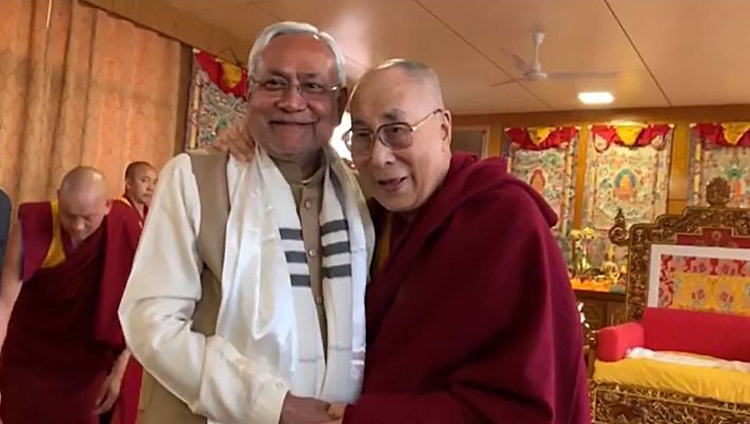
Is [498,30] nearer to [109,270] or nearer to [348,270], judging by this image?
[109,270]

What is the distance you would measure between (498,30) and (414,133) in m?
3.38

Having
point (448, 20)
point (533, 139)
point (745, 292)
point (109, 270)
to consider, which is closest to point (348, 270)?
point (109, 270)

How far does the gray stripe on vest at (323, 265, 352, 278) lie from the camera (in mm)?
1185

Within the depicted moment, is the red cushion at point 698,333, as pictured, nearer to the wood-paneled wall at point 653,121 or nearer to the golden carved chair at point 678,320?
the golden carved chair at point 678,320

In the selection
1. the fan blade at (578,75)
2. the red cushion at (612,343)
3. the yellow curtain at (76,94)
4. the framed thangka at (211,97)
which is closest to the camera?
the yellow curtain at (76,94)

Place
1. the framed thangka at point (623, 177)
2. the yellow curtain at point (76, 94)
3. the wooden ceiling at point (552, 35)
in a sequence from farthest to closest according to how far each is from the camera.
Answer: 1. the framed thangka at point (623, 177)
2. the wooden ceiling at point (552, 35)
3. the yellow curtain at point (76, 94)

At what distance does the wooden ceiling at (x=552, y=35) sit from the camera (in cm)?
388

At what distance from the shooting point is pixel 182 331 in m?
1.07

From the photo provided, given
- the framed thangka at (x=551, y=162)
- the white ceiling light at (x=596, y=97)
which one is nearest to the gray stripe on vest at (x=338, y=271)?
the white ceiling light at (x=596, y=97)

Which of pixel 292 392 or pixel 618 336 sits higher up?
pixel 292 392

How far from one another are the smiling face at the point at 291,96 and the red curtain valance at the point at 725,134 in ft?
18.7

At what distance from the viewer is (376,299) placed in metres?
1.17

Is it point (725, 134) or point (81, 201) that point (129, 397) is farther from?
point (725, 134)

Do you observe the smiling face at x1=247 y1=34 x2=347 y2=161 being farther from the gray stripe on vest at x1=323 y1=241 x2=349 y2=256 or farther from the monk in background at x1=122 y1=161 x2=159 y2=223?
the monk in background at x1=122 y1=161 x2=159 y2=223
